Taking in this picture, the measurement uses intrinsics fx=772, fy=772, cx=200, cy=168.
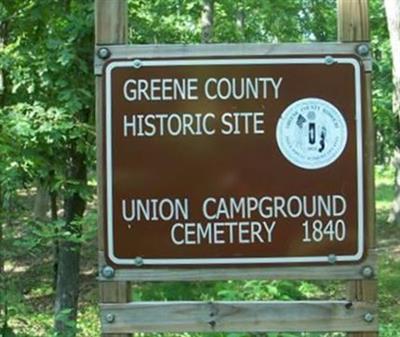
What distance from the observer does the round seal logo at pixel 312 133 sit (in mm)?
3041

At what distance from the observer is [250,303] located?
3.07 meters

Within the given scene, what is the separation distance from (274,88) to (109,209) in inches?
31.8

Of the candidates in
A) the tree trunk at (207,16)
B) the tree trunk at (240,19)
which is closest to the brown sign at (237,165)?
the tree trunk at (207,16)

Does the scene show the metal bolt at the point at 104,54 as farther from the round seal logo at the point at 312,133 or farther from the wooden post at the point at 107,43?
the round seal logo at the point at 312,133

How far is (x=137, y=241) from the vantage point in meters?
3.05

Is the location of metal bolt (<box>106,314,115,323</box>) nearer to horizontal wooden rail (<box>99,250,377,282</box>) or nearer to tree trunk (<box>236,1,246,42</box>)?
horizontal wooden rail (<box>99,250,377,282</box>)

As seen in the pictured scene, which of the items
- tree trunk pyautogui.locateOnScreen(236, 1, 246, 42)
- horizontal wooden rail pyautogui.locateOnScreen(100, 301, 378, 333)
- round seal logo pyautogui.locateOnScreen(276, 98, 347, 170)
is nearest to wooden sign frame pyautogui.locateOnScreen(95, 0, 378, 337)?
horizontal wooden rail pyautogui.locateOnScreen(100, 301, 378, 333)

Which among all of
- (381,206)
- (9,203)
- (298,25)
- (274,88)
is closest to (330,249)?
(274,88)

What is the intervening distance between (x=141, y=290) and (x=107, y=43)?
19.7 ft

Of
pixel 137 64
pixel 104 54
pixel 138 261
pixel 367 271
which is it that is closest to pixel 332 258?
pixel 367 271

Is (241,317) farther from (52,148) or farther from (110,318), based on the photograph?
(52,148)

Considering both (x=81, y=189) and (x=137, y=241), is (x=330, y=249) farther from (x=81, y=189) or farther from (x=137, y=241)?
(x=81, y=189)

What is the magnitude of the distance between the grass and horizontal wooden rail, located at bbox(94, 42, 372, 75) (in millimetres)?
1951

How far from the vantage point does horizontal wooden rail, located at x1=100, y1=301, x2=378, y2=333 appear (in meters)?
3.05
